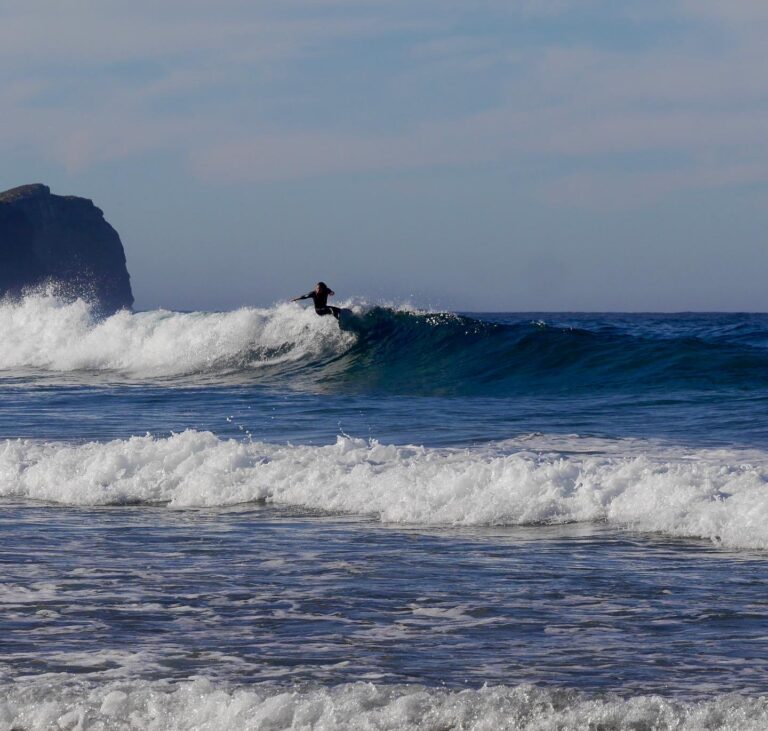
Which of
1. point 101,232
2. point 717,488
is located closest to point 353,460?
point 717,488

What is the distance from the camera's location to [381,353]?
26344 millimetres

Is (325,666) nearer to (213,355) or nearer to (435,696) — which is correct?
(435,696)

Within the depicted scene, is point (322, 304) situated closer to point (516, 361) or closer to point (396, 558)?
point (516, 361)

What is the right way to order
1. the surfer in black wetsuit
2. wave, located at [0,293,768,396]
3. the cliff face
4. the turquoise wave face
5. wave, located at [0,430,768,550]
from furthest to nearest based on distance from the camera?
the cliff face
the surfer in black wetsuit
wave, located at [0,293,768,396]
the turquoise wave face
wave, located at [0,430,768,550]

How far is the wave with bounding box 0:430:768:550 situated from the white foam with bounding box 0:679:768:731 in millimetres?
4249

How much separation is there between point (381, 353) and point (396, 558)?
1775cm

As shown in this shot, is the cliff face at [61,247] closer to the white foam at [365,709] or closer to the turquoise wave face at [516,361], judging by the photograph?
the turquoise wave face at [516,361]

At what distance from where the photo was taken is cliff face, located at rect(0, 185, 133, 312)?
119 metres

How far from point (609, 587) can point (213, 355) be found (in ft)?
72.3

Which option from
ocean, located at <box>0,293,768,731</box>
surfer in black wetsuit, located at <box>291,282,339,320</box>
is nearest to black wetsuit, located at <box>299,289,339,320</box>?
surfer in black wetsuit, located at <box>291,282,339,320</box>

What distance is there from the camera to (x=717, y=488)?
10461 mm

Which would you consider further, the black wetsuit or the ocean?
the black wetsuit

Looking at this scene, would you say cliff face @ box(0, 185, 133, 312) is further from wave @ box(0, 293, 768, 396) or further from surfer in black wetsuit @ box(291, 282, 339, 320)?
surfer in black wetsuit @ box(291, 282, 339, 320)

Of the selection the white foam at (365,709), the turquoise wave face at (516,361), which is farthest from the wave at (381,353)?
the white foam at (365,709)
